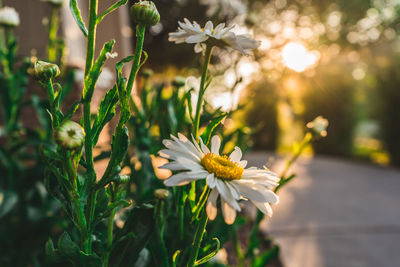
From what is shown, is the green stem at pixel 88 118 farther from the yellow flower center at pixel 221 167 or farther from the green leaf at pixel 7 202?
the green leaf at pixel 7 202

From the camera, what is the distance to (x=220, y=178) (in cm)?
37

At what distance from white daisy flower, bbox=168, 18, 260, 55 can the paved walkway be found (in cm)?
121

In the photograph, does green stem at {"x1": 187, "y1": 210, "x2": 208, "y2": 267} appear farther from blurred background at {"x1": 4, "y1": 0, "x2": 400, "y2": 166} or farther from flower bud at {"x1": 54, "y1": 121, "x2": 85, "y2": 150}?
blurred background at {"x1": 4, "y1": 0, "x2": 400, "y2": 166}

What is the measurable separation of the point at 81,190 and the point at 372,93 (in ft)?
21.0

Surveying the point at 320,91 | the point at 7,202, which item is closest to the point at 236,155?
the point at 7,202

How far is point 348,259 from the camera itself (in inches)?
58.5

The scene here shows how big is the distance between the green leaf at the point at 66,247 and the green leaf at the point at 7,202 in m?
0.64

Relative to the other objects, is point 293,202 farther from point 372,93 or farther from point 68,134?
point 372,93

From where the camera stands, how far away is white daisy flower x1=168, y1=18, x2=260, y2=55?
41 centimetres

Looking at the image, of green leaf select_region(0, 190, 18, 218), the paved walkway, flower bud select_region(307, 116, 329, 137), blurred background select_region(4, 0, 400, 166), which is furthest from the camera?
blurred background select_region(4, 0, 400, 166)

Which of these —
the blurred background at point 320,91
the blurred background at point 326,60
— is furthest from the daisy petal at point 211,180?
the blurred background at point 326,60

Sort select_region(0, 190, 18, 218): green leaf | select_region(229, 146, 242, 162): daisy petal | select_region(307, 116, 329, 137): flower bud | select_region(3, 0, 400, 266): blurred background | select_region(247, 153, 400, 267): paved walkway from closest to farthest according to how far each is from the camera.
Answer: select_region(229, 146, 242, 162): daisy petal, select_region(307, 116, 329, 137): flower bud, select_region(0, 190, 18, 218): green leaf, select_region(247, 153, 400, 267): paved walkway, select_region(3, 0, 400, 266): blurred background

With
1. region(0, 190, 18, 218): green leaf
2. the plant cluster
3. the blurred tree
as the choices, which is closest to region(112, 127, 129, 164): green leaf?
the plant cluster

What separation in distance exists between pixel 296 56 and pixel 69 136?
4033 mm
